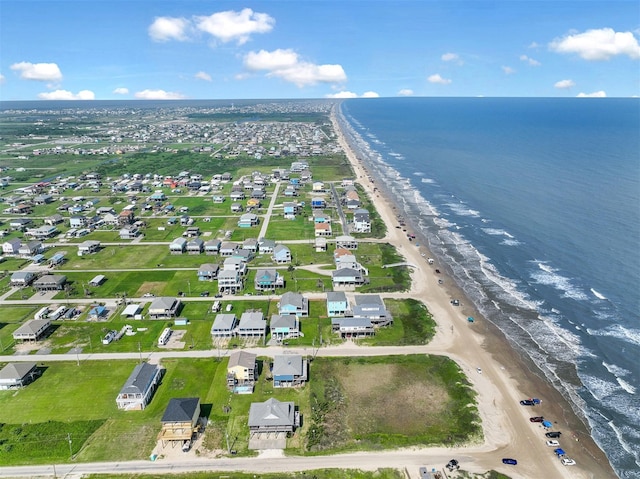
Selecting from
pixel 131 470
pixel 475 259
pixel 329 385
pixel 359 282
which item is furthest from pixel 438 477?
pixel 475 259

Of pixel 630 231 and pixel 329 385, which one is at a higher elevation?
pixel 630 231

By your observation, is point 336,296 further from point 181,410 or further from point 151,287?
point 151,287

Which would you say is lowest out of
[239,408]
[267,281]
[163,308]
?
[239,408]

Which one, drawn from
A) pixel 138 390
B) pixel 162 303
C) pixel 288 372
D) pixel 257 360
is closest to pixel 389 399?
pixel 288 372

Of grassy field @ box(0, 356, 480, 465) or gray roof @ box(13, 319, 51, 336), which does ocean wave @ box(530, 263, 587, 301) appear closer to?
grassy field @ box(0, 356, 480, 465)

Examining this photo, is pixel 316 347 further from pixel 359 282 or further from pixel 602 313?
pixel 602 313

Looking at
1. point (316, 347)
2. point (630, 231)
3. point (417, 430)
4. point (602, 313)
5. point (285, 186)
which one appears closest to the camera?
point (417, 430)
